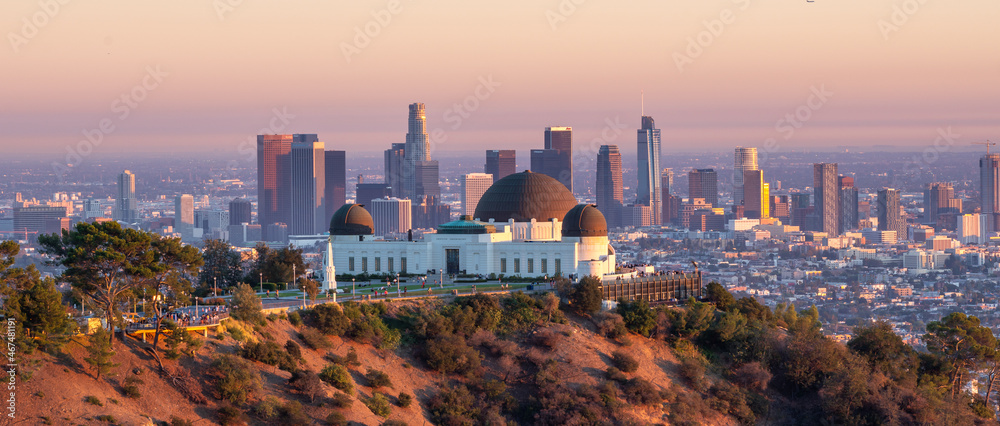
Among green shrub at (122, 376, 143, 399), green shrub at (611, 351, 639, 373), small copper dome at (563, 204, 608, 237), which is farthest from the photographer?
small copper dome at (563, 204, 608, 237)

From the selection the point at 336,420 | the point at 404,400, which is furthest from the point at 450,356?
the point at 336,420

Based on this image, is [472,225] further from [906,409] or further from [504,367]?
[906,409]

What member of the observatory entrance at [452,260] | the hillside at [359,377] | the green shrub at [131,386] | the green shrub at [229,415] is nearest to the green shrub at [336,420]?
the hillside at [359,377]

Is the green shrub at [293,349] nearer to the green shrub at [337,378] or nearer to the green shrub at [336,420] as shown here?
the green shrub at [337,378]

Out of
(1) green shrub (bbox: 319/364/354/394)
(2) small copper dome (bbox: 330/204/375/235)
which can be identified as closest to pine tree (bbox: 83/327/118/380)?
(1) green shrub (bbox: 319/364/354/394)

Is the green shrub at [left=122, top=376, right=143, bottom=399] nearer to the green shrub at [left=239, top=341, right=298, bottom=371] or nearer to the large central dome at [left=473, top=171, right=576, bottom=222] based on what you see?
the green shrub at [left=239, top=341, right=298, bottom=371]
